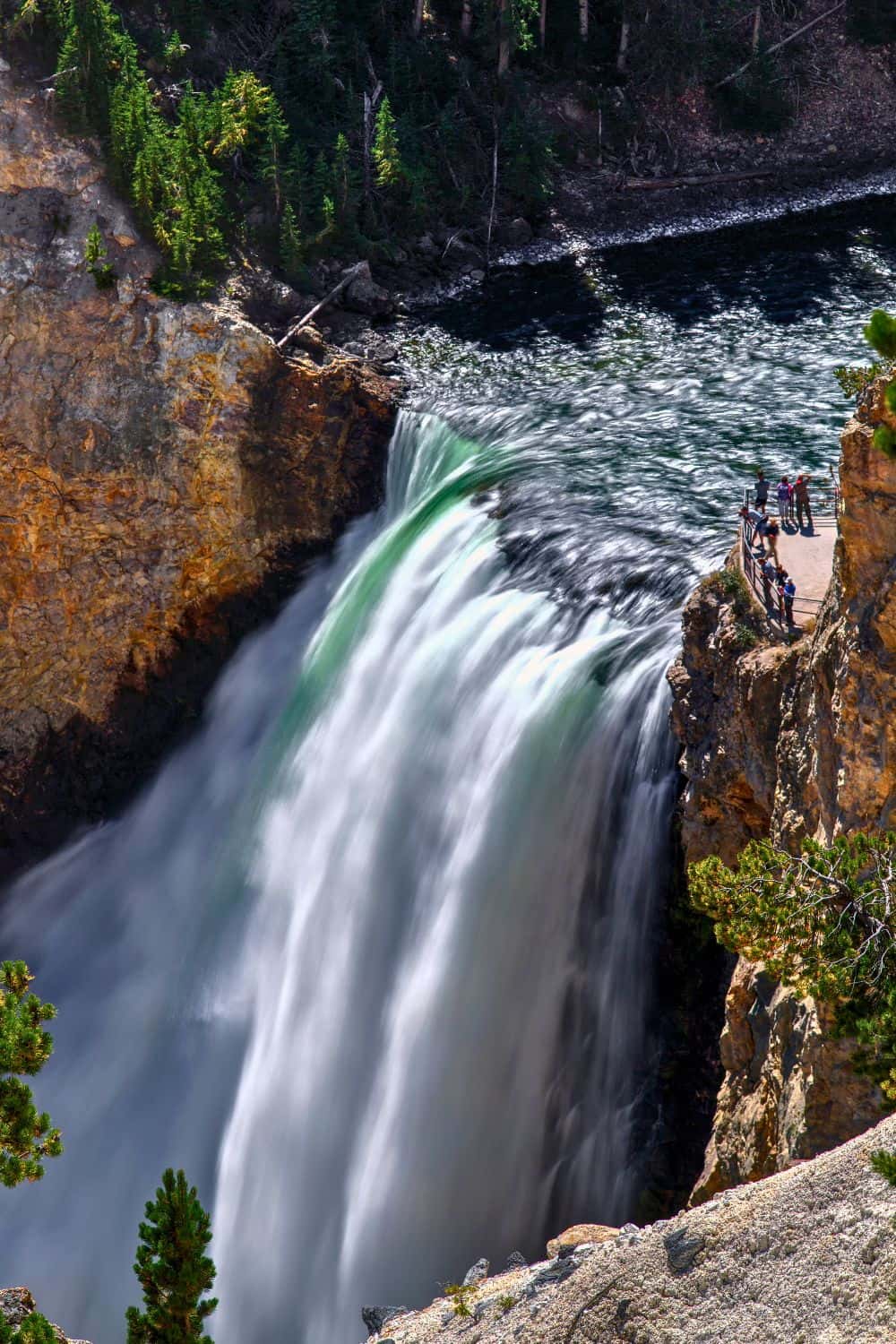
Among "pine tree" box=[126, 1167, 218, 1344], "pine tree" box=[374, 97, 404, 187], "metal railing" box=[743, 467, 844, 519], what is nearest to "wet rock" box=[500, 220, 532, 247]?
"pine tree" box=[374, 97, 404, 187]

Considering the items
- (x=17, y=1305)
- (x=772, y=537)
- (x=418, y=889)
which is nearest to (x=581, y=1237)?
(x=17, y=1305)

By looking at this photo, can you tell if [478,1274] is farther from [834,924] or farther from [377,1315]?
[834,924]

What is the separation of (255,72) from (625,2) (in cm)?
1607

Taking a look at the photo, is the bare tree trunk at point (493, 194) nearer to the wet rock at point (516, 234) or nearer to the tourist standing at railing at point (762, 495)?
the wet rock at point (516, 234)

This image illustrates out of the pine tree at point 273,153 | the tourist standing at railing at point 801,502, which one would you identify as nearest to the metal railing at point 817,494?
the tourist standing at railing at point 801,502

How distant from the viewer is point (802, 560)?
19.4 m

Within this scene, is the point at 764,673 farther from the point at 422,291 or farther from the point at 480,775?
the point at 422,291

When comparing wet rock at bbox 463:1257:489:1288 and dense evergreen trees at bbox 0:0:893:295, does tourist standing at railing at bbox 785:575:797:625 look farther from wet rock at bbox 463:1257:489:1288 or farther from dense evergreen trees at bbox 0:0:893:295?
dense evergreen trees at bbox 0:0:893:295

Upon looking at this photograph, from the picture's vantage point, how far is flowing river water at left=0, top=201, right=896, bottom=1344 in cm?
1912

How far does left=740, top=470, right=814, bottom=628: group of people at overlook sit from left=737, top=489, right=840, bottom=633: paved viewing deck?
0.06 m

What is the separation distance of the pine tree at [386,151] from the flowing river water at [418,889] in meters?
11.3

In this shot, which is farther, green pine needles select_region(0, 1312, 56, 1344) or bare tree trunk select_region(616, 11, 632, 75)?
bare tree trunk select_region(616, 11, 632, 75)

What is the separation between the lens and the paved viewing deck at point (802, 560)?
17.4 metres

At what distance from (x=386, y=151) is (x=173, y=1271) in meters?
36.8
